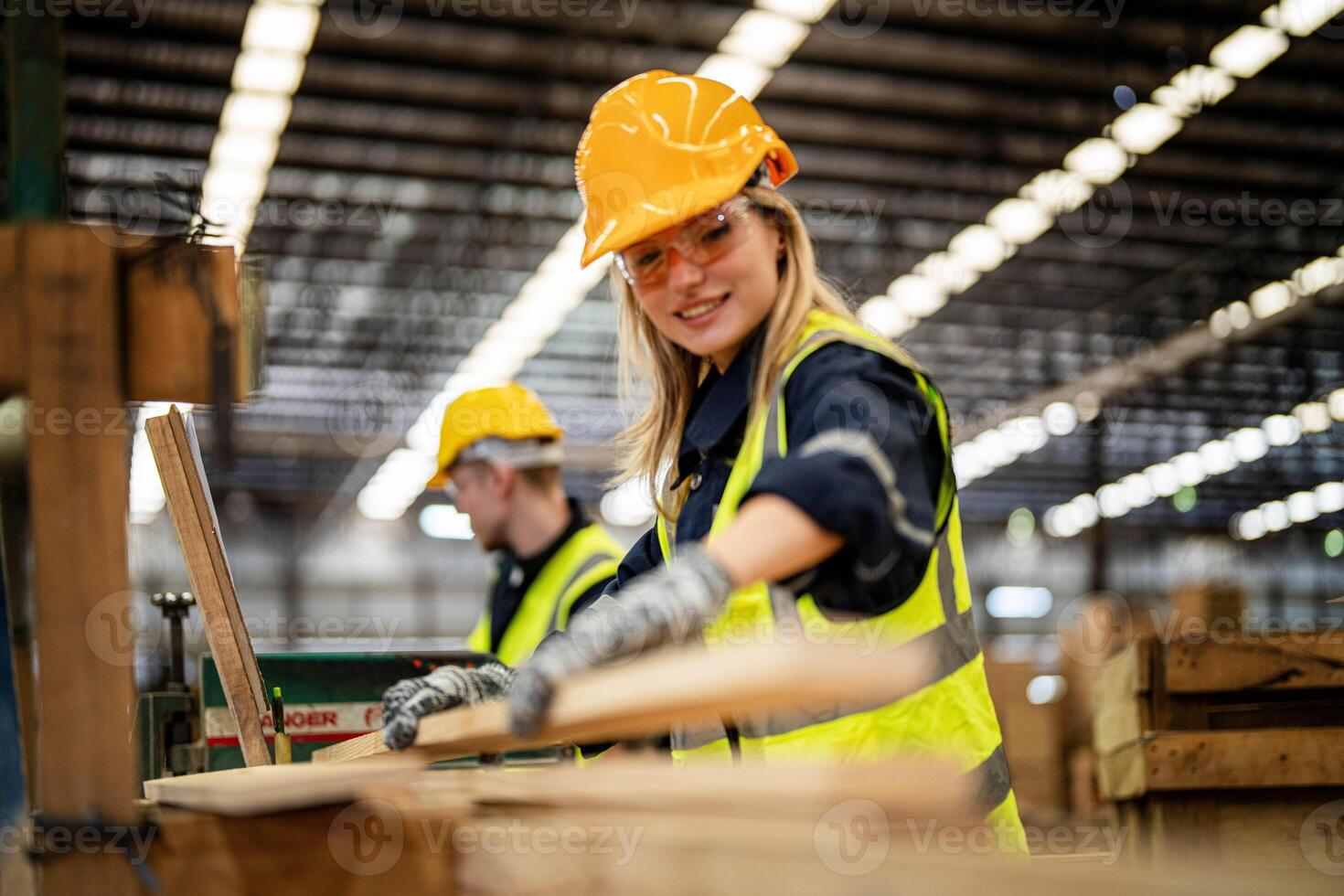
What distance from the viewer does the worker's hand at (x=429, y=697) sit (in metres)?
1.92

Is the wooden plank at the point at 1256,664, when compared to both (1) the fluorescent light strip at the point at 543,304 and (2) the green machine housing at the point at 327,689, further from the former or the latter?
(2) the green machine housing at the point at 327,689

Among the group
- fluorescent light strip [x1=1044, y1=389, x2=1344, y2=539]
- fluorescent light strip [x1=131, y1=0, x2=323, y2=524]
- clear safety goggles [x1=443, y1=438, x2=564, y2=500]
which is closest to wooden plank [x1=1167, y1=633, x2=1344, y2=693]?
clear safety goggles [x1=443, y1=438, x2=564, y2=500]

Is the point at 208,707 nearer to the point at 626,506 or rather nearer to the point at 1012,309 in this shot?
the point at 1012,309

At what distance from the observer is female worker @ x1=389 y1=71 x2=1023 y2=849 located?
167 cm

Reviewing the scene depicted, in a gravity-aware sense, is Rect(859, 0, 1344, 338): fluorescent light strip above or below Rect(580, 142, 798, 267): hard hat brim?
above

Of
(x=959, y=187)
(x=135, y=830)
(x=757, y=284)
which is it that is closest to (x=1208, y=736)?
(x=757, y=284)

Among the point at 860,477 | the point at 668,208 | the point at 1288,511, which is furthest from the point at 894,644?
the point at 1288,511

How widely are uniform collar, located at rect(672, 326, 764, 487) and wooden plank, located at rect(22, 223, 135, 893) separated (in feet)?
3.08

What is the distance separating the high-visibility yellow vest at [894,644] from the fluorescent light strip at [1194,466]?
1828cm

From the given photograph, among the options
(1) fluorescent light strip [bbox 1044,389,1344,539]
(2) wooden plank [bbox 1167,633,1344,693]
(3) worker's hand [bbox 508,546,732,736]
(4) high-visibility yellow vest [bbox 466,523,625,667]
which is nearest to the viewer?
(3) worker's hand [bbox 508,546,732,736]

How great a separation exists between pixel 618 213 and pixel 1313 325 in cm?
1951

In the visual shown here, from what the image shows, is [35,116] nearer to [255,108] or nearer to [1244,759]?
[255,108]

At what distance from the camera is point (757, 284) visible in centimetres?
228

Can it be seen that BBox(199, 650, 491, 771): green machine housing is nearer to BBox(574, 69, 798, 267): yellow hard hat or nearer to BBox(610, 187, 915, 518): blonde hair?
BBox(610, 187, 915, 518): blonde hair
